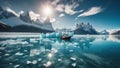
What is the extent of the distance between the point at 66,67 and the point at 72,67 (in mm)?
633

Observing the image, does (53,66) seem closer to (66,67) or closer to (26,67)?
(66,67)

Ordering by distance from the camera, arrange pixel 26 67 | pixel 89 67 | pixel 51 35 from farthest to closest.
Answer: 1. pixel 51 35
2. pixel 89 67
3. pixel 26 67

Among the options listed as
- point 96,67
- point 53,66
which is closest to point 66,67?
point 53,66

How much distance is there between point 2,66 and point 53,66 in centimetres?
507

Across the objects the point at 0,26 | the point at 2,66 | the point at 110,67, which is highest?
the point at 0,26

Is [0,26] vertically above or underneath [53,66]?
above

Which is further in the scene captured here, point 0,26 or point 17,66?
point 0,26

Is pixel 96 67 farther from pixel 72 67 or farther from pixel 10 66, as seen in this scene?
pixel 10 66

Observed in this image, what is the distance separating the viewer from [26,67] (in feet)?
37.2

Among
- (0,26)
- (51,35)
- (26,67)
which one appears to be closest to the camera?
(26,67)

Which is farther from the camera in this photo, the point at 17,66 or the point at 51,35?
the point at 51,35

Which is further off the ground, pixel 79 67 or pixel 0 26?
pixel 0 26

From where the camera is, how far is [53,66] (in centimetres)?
1200

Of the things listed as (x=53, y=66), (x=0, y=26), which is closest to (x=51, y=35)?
(x=53, y=66)
